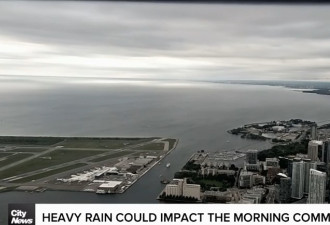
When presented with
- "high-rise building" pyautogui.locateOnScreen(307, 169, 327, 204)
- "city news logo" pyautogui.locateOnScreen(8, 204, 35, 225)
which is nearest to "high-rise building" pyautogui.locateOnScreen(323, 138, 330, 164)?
"high-rise building" pyautogui.locateOnScreen(307, 169, 327, 204)

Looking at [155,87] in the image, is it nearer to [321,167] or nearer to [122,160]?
[122,160]

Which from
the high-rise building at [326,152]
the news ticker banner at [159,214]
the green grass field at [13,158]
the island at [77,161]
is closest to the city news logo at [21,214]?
the news ticker banner at [159,214]

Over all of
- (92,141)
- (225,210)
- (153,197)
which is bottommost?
(153,197)

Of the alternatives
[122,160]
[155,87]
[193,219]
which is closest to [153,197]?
[122,160]

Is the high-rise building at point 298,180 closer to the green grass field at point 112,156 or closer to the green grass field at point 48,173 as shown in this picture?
the green grass field at point 112,156

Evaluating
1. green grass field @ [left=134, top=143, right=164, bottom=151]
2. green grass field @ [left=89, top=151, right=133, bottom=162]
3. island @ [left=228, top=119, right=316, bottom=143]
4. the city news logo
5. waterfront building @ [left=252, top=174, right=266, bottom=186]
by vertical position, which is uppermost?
island @ [left=228, top=119, right=316, bottom=143]

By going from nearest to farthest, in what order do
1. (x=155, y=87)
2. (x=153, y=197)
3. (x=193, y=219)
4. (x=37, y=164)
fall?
(x=193, y=219) → (x=153, y=197) → (x=37, y=164) → (x=155, y=87)

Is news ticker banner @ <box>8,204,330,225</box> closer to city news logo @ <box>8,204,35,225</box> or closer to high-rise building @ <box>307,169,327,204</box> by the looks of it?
→ city news logo @ <box>8,204,35,225</box>
